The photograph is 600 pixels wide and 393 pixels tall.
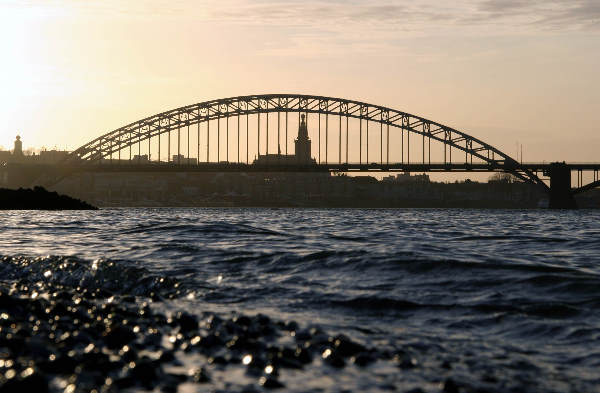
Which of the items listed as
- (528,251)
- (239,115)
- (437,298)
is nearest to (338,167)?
(239,115)

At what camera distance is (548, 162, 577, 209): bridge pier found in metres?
107

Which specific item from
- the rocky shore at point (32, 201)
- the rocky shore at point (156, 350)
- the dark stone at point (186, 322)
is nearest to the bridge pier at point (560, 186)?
the rocky shore at point (32, 201)

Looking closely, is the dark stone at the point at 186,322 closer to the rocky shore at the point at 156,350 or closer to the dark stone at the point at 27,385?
the rocky shore at the point at 156,350

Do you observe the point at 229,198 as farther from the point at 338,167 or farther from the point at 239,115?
the point at 338,167

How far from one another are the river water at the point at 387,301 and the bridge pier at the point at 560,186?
8943cm

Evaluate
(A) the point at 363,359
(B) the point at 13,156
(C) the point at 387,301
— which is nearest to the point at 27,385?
(A) the point at 363,359

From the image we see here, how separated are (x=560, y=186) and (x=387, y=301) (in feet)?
334

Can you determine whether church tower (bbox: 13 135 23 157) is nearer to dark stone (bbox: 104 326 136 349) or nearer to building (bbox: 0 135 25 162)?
building (bbox: 0 135 25 162)

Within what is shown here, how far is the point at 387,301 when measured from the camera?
1135 centimetres

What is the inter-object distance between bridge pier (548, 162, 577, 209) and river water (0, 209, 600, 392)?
89432 millimetres

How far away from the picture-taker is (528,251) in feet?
67.1

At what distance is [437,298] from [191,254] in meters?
7.98

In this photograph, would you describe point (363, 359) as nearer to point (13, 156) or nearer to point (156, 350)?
point (156, 350)

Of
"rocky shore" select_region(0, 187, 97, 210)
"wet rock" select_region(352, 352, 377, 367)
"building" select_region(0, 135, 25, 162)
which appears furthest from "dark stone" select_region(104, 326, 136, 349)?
"building" select_region(0, 135, 25, 162)
